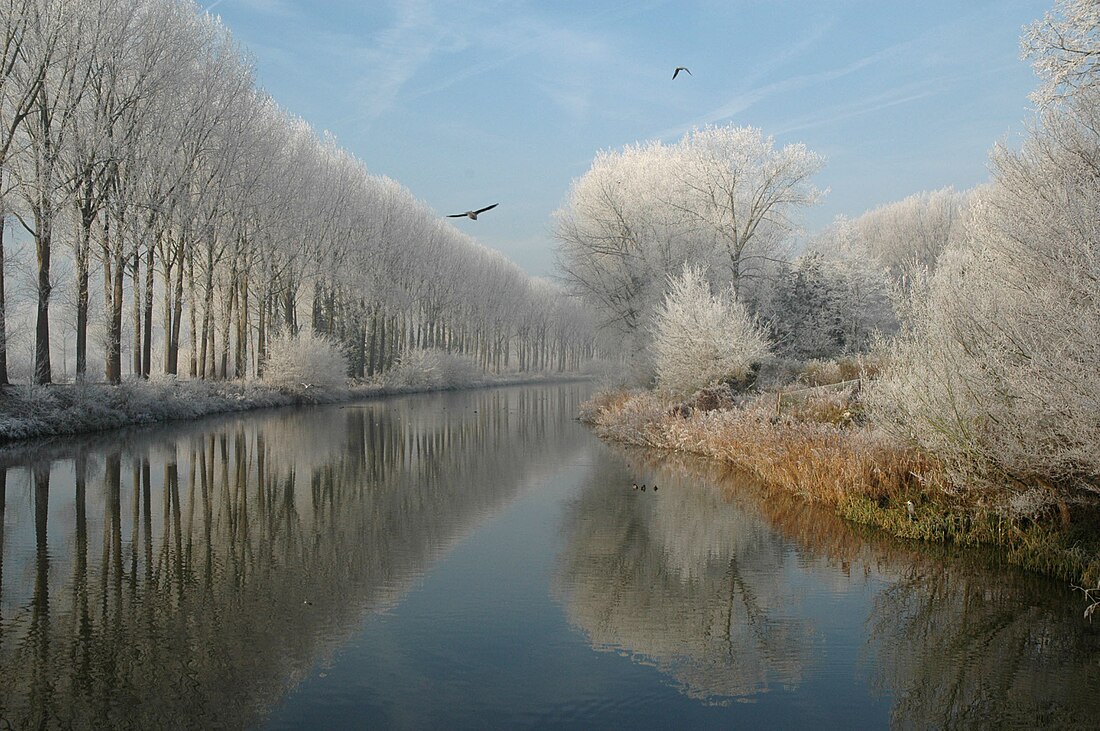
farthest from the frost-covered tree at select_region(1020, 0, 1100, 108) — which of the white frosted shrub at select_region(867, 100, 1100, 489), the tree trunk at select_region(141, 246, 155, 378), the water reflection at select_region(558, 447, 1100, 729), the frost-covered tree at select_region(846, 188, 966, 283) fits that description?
the frost-covered tree at select_region(846, 188, 966, 283)

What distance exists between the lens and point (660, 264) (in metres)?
30.3

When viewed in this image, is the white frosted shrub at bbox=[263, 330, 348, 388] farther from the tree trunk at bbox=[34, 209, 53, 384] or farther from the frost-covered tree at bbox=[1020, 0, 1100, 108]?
the frost-covered tree at bbox=[1020, 0, 1100, 108]

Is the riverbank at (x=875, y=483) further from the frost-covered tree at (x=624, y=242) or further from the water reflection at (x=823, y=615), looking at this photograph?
the frost-covered tree at (x=624, y=242)

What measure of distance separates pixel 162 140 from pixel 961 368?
75.0 feet

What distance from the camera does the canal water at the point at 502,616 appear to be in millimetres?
4840

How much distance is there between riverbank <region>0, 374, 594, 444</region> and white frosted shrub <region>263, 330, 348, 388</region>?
0.34 metres

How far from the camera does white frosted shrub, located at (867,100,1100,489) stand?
6.44 meters

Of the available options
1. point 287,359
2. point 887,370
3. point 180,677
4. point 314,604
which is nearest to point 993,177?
point 887,370

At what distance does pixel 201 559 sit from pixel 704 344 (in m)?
14.3

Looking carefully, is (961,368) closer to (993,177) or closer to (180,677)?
(993,177)

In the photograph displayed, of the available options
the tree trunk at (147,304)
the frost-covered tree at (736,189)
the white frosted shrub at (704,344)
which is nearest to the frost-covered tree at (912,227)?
the frost-covered tree at (736,189)

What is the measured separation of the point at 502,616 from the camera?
260 inches

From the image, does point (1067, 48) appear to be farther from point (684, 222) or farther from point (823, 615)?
point (684, 222)

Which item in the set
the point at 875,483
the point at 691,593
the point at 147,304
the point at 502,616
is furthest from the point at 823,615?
the point at 147,304
